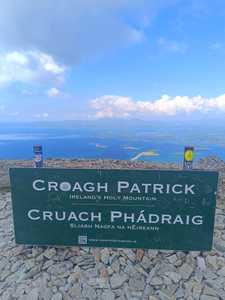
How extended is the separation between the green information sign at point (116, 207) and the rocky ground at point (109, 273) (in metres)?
0.16

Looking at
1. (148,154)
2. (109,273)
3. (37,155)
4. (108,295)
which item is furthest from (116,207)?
(148,154)

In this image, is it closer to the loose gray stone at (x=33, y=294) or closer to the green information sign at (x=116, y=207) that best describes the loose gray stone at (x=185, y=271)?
the green information sign at (x=116, y=207)

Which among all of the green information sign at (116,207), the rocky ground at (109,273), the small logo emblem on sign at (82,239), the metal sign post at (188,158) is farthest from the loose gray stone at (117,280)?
the metal sign post at (188,158)

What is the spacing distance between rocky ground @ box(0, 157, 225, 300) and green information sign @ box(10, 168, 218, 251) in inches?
6.1

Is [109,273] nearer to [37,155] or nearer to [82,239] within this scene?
[82,239]

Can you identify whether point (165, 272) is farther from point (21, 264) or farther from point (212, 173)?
point (21, 264)

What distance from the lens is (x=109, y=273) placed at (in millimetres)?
3164

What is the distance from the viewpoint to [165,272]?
315 centimetres

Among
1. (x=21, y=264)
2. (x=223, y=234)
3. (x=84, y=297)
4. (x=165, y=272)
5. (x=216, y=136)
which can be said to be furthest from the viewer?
(x=216, y=136)

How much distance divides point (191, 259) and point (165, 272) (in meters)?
0.44

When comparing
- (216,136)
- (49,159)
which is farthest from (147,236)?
(216,136)

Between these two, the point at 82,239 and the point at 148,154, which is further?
the point at 148,154

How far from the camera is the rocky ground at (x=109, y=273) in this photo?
2.97 m

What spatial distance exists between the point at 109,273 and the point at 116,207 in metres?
0.86
